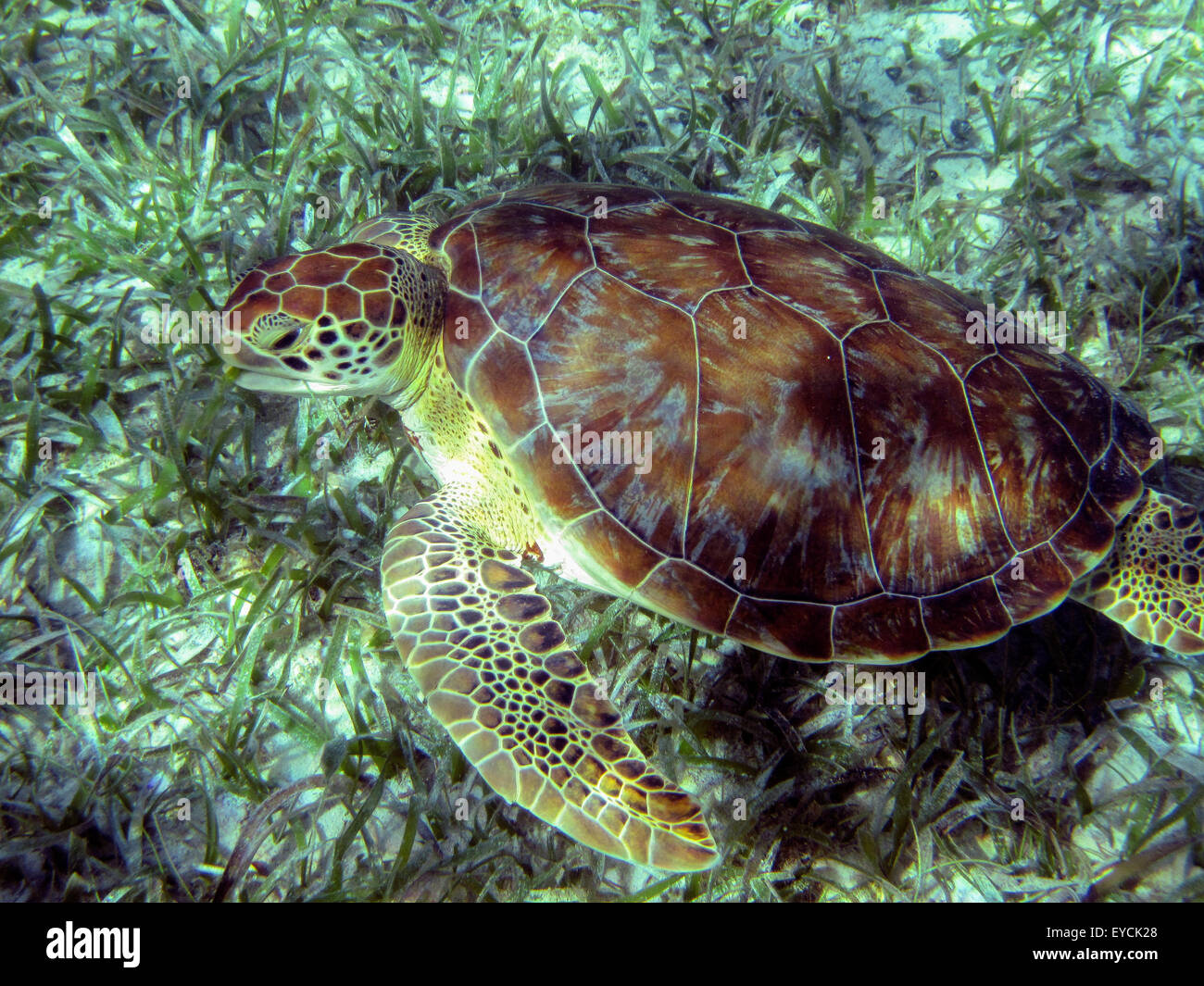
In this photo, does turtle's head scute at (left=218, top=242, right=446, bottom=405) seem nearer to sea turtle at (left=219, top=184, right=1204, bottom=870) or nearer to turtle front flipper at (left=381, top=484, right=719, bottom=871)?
sea turtle at (left=219, top=184, right=1204, bottom=870)

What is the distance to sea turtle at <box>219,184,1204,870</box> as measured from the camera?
6.12 ft

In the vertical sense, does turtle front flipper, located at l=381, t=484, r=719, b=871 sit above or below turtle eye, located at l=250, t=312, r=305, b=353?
below

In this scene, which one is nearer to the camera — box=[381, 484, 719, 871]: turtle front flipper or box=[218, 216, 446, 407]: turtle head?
box=[381, 484, 719, 871]: turtle front flipper

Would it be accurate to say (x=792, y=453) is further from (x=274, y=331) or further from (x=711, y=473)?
(x=274, y=331)

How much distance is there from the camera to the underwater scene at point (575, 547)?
189 cm

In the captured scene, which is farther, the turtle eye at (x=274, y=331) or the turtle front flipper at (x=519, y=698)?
the turtle eye at (x=274, y=331)

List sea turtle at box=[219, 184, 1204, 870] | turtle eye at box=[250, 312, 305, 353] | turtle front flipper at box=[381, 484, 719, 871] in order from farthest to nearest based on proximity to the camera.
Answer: turtle eye at box=[250, 312, 305, 353], sea turtle at box=[219, 184, 1204, 870], turtle front flipper at box=[381, 484, 719, 871]

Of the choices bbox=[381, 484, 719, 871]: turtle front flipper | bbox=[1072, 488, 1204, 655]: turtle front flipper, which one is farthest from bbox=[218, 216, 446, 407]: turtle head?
bbox=[1072, 488, 1204, 655]: turtle front flipper

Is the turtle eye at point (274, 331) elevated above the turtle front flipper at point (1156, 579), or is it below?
above

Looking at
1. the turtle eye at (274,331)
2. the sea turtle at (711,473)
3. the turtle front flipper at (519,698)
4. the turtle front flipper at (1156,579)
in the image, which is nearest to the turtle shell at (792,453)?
the sea turtle at (711,473)

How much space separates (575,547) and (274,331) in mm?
1282

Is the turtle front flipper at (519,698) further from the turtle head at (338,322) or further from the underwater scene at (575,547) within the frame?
the turtle head at (338,322)

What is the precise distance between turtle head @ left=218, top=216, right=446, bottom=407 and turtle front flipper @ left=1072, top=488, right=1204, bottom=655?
104 inches
